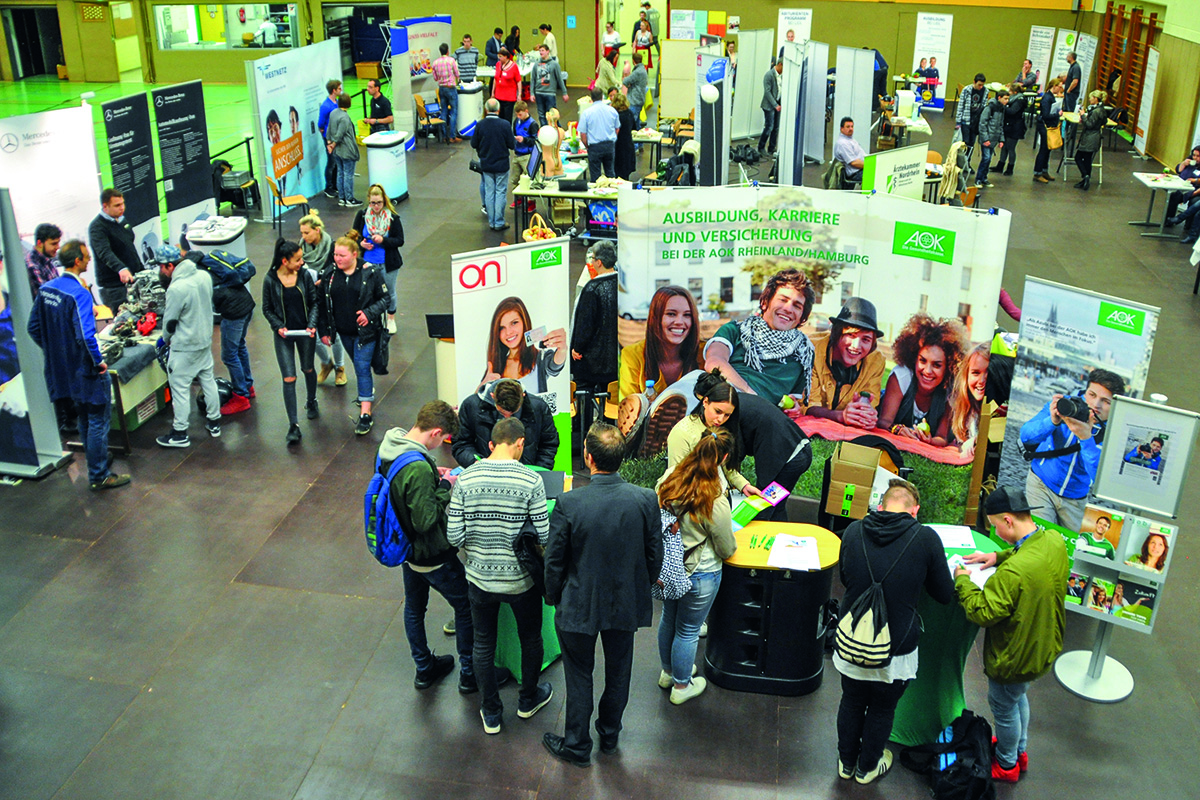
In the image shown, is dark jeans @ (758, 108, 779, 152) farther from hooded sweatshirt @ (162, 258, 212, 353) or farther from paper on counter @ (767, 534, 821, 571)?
paper on counter @ (767, 534, 821, 571)

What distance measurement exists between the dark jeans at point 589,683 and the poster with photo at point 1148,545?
8.07 feet

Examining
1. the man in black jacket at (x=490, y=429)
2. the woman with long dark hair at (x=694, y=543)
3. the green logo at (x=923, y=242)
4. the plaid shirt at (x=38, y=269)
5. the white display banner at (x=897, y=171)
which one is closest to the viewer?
the woman with long dark hair at (x=694, y=543)

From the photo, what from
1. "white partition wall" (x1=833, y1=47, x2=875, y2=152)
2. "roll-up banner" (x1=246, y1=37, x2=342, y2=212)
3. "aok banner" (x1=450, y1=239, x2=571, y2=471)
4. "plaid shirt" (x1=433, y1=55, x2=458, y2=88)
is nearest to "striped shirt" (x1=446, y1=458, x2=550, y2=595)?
"aok banner" (x1=450, y1=239, x2=571, y2=471)

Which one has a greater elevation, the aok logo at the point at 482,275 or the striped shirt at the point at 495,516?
Answer: the aok logo at the point at 482,275

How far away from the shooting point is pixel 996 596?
4.25 metres

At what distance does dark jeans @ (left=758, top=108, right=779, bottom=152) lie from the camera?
17781 millimetres

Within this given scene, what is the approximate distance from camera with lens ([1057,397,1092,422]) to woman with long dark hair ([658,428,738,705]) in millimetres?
2032

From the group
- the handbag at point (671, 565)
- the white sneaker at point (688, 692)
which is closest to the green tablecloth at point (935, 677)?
the white sneaker at point (688, 692)

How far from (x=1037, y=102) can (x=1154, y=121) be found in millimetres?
1938

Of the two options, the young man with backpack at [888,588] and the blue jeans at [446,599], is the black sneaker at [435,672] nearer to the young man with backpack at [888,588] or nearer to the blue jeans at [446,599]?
→ the blue jeans at [446,599]

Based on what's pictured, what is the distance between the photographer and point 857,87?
15406mm

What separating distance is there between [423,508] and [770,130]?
14.9 meters

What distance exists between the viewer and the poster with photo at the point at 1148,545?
4.81 meters

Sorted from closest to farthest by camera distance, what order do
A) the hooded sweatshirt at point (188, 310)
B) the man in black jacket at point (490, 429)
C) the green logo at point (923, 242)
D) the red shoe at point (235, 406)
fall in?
the man in black jacket at point (490, 429) → the green logo at point (923, 242) → the hooded sweatshirt at point (188, 310) → the red shoe at point (235, 406)
